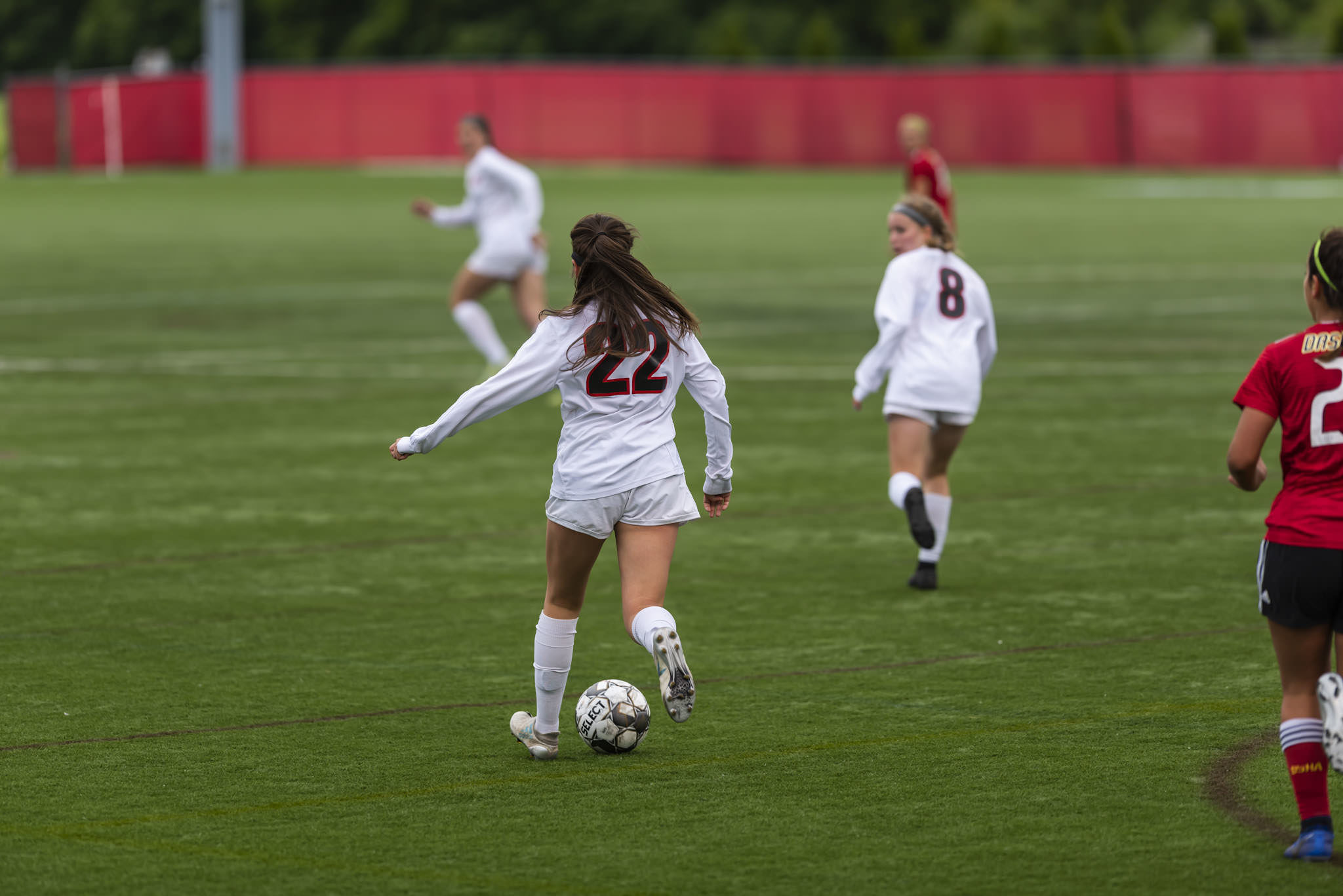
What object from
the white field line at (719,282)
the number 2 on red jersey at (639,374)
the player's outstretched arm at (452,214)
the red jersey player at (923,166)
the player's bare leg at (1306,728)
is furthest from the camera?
the white field line at (719,282)

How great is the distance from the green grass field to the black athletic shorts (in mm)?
738

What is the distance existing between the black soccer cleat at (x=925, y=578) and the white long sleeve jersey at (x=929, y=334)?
774mm

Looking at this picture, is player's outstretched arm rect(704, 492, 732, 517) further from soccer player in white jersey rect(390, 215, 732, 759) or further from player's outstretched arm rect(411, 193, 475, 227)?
player's outstretched arm rect(411, 193, 475, 227)

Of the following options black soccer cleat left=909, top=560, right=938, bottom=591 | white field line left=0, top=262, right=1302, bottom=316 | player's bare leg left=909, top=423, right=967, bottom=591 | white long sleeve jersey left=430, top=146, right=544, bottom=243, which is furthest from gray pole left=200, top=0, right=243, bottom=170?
black soccer cleat left=909, top=560, right=938, bottom=591

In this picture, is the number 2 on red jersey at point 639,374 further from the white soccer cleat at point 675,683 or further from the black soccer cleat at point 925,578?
the black soccer cleat at point 925,578

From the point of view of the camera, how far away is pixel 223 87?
206ft

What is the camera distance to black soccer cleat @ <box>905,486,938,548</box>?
9.61 metres

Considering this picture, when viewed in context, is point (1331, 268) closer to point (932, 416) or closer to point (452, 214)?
point (932, 416)

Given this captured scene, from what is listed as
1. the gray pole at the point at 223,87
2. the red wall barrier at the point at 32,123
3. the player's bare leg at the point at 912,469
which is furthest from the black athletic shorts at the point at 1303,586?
the red wall barrier at the point at 32,123

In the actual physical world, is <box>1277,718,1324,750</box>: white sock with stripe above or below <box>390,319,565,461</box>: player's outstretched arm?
below

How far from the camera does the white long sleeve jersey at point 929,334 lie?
998 cm

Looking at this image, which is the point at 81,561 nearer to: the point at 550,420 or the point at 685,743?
the point at 685,743

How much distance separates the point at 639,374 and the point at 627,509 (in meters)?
0.46

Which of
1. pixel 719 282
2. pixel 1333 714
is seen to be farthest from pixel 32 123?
pixel 1333 714
